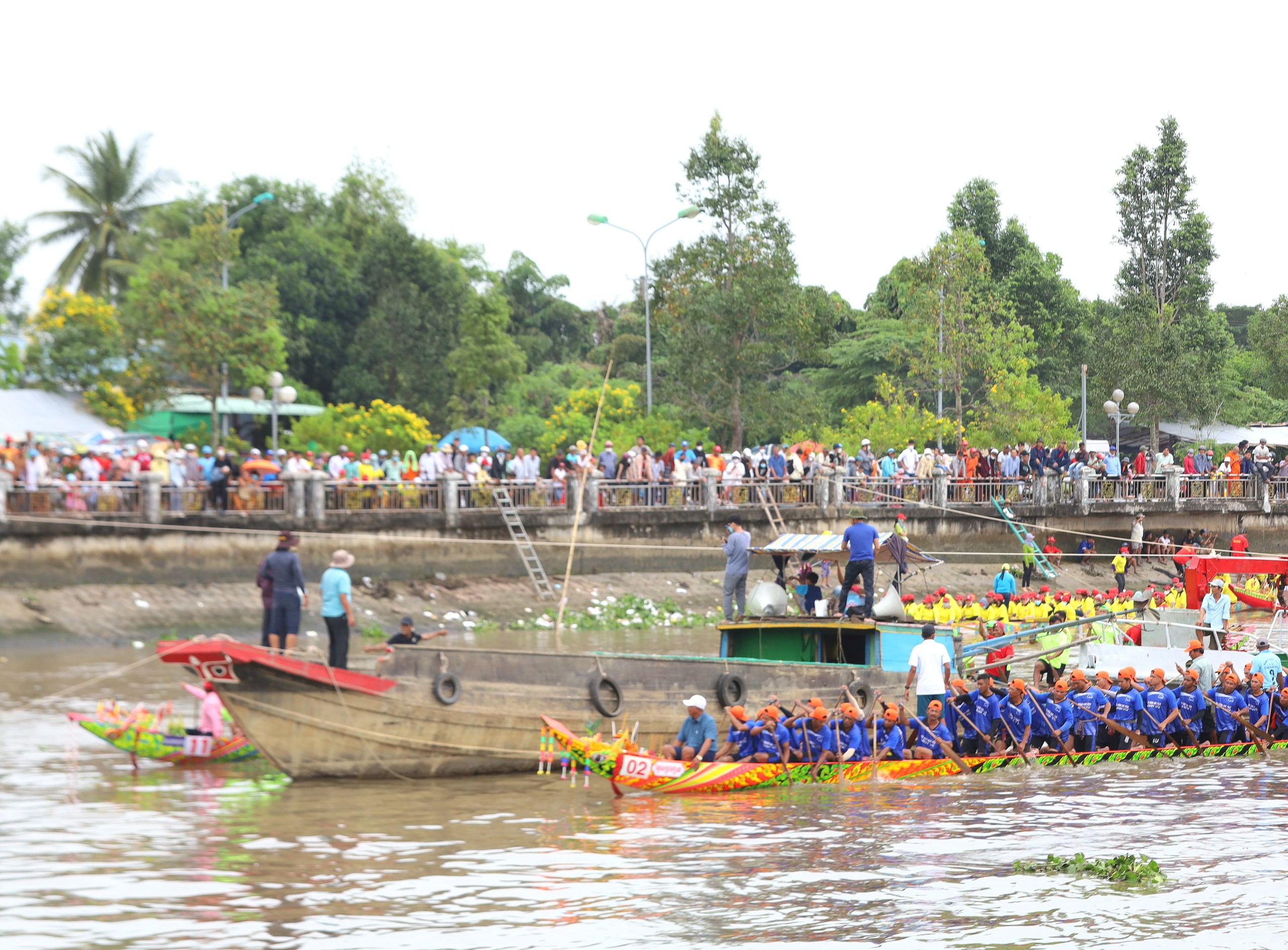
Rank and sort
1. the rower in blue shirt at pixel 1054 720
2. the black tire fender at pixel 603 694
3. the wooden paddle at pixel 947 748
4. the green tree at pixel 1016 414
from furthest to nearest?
the green tree at pixel 1016 414 → the rower in blue shirt at pixel 1054 720 → the wooden paddle at pixel 947 748 → the black tire fender at pixel 603 694

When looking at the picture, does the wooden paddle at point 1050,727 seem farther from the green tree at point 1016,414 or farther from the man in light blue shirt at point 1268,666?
the green tree at point 1016,414

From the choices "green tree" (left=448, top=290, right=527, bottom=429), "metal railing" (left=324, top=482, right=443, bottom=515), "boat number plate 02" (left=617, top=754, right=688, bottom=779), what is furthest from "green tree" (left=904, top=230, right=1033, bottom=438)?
"boat number plate 02" (left=617, top=754, right=688, bottom=779)

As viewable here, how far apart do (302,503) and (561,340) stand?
136 feet

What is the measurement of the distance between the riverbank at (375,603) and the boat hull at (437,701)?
10776 mm

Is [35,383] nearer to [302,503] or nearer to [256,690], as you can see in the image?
[302,503]

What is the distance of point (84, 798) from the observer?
615 inches

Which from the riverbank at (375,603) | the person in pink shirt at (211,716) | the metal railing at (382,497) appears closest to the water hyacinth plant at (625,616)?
the riverbank at (375,603)

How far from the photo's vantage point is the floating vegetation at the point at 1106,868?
12727 mm

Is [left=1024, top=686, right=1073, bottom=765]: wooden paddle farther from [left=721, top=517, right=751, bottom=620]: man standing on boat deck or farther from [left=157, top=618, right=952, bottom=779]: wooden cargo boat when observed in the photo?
[left=721, top=517, right=751, bottom=620]: man standing on boat deck

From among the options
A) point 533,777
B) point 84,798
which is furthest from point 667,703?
point 84,798

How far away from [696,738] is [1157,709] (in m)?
6.79

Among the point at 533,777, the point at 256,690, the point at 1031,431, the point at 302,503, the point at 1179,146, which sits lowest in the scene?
the point at 533,777

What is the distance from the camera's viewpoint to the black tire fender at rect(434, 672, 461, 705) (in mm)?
16438

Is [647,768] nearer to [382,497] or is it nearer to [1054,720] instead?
[1054,720]
